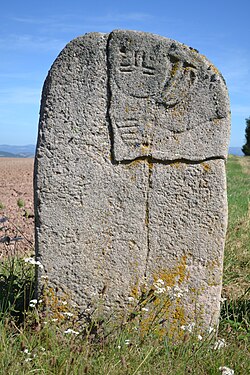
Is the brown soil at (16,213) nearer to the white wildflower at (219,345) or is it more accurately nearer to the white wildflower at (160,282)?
the white wildflower at (160,282)

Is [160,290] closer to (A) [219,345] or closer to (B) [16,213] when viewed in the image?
(A) [219,345]

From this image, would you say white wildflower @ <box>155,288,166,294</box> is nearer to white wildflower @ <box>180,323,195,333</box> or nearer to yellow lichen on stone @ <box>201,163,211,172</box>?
white wildflower @ <box>180,323,195,333</box>

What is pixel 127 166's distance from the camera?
329cm

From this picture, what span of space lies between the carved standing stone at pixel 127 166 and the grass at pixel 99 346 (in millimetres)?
182

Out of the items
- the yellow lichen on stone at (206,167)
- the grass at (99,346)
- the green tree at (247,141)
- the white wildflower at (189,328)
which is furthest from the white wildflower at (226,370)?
the green tree at (247,141)

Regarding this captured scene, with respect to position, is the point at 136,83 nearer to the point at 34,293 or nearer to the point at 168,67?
the point at 168,67

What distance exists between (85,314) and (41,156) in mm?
1014

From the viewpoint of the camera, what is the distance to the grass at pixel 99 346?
2.68m

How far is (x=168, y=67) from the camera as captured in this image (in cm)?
326

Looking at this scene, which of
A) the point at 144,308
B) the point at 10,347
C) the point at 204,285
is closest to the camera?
the point at 10,347

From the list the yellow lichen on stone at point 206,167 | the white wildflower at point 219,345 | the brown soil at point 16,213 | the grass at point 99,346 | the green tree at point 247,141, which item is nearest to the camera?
the grass at point 99,346

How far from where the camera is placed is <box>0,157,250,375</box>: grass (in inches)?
105

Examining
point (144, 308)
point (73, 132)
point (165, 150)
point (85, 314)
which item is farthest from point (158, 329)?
point (73, 132)

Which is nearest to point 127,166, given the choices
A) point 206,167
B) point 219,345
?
point 206,167
